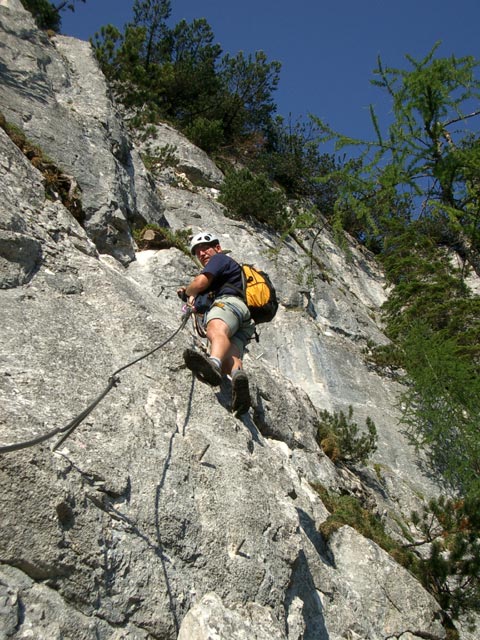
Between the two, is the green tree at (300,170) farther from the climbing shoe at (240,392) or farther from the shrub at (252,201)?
the climbing shoe at (240,392)

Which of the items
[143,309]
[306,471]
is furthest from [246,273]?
[306,471]

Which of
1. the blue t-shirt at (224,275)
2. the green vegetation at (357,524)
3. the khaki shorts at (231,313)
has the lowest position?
the green vegetation at (357,524)

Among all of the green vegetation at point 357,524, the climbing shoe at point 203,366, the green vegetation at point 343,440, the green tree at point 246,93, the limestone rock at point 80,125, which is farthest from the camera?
the green tree at point 246,93

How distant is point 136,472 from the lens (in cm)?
455

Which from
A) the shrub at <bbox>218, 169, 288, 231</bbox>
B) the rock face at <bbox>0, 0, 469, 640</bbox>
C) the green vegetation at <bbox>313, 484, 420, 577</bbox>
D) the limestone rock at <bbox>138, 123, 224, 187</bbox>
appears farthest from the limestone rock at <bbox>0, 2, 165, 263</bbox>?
the green vegetation at <bbox>313, 484, 420, 577</bbox>

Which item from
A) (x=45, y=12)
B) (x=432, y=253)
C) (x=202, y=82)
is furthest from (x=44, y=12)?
(x=432, y=253)

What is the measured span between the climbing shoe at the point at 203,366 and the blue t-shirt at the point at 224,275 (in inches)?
36.9

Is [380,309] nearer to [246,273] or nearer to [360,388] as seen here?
[360,388]

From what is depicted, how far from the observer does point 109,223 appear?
918 cm

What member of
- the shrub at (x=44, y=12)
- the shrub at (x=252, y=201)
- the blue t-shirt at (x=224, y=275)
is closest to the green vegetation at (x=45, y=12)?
the shrub at (x=44, y=12)

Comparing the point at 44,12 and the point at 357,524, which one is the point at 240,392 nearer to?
the point at 357,524

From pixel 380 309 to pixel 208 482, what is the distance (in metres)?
13.4

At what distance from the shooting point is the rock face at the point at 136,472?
369 centimetres

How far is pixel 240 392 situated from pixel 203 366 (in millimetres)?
461
